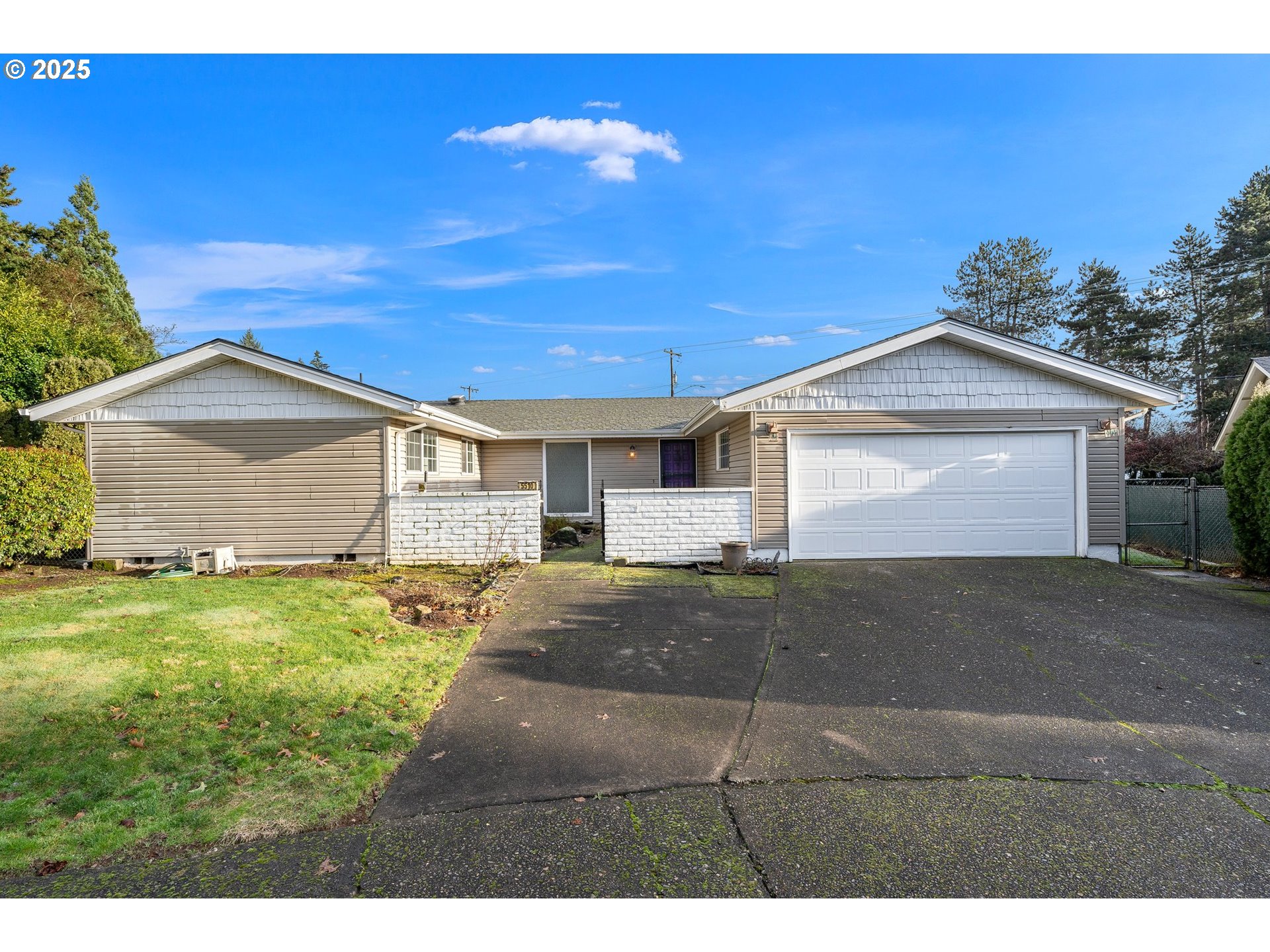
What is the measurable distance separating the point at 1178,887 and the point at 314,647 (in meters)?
5.92

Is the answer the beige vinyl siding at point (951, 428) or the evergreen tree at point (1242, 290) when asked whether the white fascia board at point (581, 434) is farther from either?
the evergreen tree at point (1242, 290)

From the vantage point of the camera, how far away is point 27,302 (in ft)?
67.8

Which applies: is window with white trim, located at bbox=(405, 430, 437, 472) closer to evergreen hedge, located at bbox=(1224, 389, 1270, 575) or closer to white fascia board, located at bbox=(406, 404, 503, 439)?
white fascia board, located at bbox=(406, 404, 503, 439)

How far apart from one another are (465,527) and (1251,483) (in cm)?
1174

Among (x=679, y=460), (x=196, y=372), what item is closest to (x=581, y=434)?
(x=679, y=460)

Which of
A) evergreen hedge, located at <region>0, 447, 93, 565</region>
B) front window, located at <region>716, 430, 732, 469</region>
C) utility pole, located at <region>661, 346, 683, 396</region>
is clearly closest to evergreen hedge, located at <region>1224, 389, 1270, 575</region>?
front window, located at <region>716, 430, 732, 469</region>

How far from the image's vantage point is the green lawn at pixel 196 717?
296cm

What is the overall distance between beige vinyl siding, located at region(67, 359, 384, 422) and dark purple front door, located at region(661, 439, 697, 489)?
882 cm

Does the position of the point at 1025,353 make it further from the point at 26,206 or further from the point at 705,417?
the point at 26,206

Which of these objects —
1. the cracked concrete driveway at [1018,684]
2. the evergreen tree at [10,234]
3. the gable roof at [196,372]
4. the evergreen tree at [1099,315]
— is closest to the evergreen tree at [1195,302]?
the evergreen tree at [1099,315]

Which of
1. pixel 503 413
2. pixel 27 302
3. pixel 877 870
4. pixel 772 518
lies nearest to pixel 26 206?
pixel 27 302

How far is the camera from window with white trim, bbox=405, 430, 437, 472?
1177 cm
